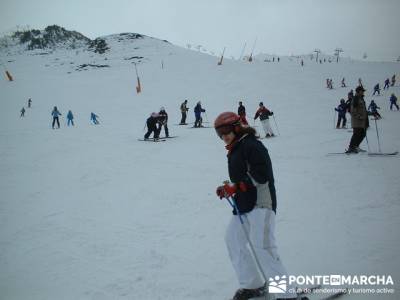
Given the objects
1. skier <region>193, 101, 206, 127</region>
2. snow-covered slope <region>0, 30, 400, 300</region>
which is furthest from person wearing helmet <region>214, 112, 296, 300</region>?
skier <region>193, 101, 206, 127</region>

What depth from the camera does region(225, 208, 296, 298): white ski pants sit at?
9.50 ft

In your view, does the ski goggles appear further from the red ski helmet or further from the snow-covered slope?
the snow-covered slope

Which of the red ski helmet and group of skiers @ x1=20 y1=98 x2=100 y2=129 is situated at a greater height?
group of skiers @ x1=20 y1=98 x2=100 y2=129

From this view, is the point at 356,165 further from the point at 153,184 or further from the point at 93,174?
the point at 93,174

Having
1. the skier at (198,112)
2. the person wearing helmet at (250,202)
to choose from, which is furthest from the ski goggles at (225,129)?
the skier at (198,112)

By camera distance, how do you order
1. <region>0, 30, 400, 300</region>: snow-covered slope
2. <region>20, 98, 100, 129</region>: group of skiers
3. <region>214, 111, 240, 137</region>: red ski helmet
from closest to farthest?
1. <region>214, 111, 240, 137</region>: red ski helmet
2. <region>0, 30, 400, 300</region>: snow-covered slope
3. <region>20, 98, 100, 129</region>: group of skiers

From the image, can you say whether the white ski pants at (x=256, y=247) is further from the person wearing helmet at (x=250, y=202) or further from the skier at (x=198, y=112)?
the skier at (x=198, y=112)

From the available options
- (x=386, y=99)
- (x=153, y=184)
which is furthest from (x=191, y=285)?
(x=386, y=99)

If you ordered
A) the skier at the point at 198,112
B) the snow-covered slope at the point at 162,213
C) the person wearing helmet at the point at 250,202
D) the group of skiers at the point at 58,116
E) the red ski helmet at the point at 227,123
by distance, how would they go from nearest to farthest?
the person wearing helmet at the point at 250,202
the red ski helmet at the point at 227,123
the snow-covered slope at the point at 162,213
the skier at the point at 198,112
the group of skiers at the point at 58,116

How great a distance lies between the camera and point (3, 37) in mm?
109188

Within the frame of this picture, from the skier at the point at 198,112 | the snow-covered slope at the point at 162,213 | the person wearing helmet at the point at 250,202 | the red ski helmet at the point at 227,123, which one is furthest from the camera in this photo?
the skier at the point at 198,112

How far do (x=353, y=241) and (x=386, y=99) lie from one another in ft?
89.1

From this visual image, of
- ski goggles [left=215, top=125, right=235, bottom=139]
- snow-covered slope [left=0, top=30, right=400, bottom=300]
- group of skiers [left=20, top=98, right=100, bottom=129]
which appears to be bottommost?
snow-covered slope [left=0, top=30, right=400, bottom=300]

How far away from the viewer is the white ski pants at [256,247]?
290 centimetres
